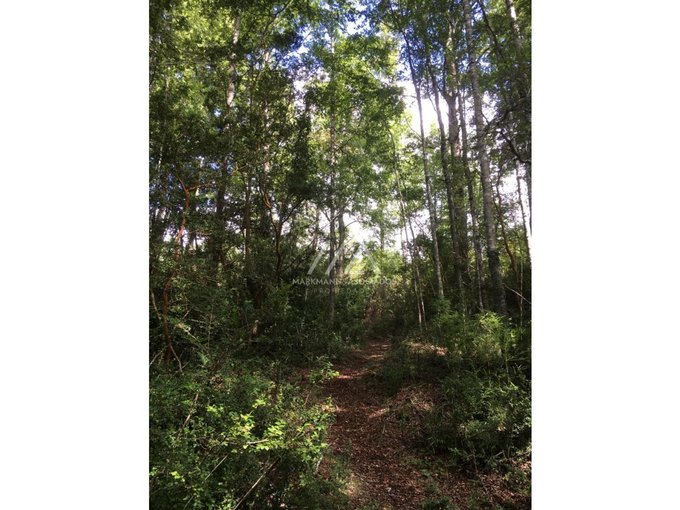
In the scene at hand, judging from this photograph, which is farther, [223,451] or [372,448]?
[372,448]

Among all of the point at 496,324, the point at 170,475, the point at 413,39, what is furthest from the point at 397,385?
the point at 413,39

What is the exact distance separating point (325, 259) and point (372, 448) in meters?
5.59

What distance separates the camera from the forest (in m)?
2.63

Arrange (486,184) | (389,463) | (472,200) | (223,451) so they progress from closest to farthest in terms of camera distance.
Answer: (223,451), (389,463), (486,184), (472,200)

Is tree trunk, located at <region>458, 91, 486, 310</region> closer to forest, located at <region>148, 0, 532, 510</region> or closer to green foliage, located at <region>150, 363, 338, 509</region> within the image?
forest, located at <region>148, 0, 532, 510</region>

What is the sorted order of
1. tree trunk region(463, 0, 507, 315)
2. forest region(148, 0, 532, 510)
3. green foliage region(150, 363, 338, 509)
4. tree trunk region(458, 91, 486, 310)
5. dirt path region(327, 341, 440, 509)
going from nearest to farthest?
green foliage region(150, 363, 338, 509) → forest region(148, 0, 532, 510) → dirt path region(327, 341, 440, 509) → tree trunk region(463, 0, 507, 315) → tree trunk region(458, 91, 486, 310)

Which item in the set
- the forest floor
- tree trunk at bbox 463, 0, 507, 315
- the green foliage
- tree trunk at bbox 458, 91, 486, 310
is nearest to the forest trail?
the forest floor

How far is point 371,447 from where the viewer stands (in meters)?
3.84

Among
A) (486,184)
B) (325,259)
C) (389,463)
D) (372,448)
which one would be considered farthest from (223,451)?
(325,259)

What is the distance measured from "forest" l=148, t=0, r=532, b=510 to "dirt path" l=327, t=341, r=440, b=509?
0.03 m

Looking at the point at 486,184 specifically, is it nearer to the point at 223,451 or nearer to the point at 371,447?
the point at 371,447

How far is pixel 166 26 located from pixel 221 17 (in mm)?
2371
